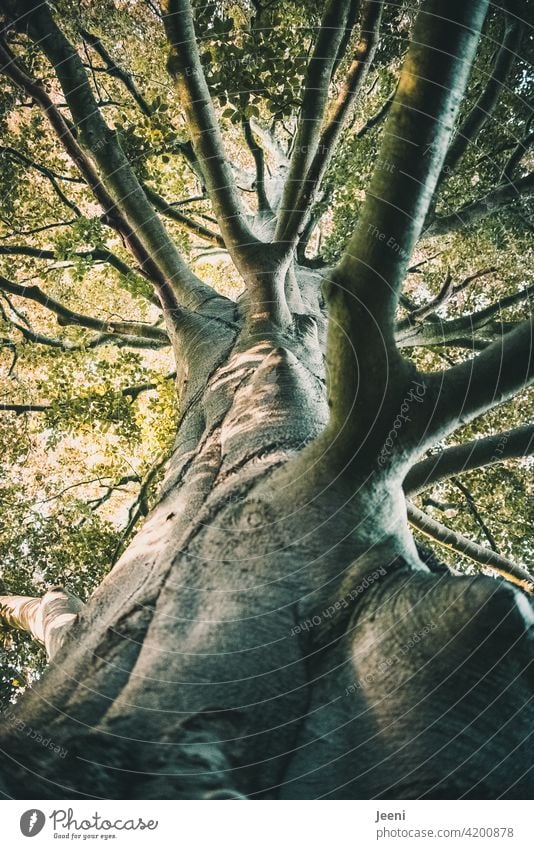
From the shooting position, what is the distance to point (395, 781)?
1.20 meters

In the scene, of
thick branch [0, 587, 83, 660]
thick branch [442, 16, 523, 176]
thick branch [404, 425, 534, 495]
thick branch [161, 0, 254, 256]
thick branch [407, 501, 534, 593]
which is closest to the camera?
thick branch [0, 587, 83, 660]

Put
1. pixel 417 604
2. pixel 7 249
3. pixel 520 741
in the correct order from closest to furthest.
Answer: pixel 520 741
pixel 417 604
pixel 7 249

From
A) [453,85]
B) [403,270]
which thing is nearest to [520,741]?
[403,270]

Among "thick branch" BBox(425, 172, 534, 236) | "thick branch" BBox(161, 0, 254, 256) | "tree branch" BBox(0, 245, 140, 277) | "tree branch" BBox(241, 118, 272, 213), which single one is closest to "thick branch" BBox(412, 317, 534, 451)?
"thick branch" BBox(161, 0, 254, 256)

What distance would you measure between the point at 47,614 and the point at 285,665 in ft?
6.19

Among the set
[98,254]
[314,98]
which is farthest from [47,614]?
[98,254]

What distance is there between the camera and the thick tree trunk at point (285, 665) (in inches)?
45.8

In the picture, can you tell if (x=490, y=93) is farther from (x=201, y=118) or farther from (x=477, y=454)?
(x=477, y=454)

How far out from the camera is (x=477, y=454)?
2.60 metres

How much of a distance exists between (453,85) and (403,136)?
183mm

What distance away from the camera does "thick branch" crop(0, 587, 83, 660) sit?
2443 mm

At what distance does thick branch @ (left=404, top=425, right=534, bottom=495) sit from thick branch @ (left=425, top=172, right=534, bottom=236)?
3186mm

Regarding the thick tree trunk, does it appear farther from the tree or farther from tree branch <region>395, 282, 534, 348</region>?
tree branch <region>395, 282, 534, 348</region>
